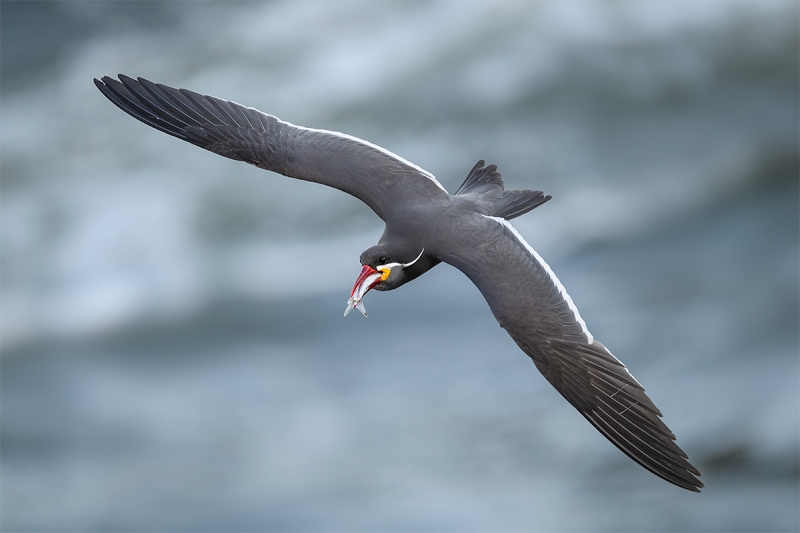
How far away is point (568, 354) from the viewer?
23.6 ft

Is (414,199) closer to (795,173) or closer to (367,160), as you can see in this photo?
(367,160)

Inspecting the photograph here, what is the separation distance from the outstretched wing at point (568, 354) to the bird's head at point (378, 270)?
1.33 feet

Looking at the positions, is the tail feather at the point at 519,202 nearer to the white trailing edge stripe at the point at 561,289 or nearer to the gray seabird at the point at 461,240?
the gray seabird at the point at 461,240

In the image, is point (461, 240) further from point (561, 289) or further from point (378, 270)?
point (561, 289)

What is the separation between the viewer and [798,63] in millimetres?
15773

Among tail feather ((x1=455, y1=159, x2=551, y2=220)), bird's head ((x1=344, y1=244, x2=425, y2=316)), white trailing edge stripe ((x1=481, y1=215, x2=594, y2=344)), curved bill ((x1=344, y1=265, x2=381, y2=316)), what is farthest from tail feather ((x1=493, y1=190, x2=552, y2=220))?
curved bill ((x1=344, y1=265, x2=381, y2=316))

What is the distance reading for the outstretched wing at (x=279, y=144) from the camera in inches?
324

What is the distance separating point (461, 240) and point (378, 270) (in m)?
0.66

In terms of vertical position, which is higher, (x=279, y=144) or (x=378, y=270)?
(x=279, y=144)

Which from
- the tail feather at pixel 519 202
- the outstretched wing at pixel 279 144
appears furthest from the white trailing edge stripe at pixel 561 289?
the outstretched wing at pixel 279 144

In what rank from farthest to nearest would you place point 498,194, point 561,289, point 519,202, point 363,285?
point 498,194
point 519,202
point 363,285
point 561,289

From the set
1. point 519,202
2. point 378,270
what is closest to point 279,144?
point 378,270

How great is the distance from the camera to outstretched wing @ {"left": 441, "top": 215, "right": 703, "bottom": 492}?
697 centimetres

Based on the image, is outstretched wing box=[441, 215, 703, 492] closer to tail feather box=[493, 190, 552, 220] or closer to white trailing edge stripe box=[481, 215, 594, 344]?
white trailing edge stripe box=[481, 215, 594, 344]
